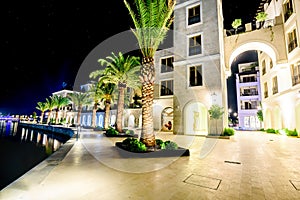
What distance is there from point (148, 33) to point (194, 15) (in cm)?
1277

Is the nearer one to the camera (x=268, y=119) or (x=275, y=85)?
(x=275, y=85)

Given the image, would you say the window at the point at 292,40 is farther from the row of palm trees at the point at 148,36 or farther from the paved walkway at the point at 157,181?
the paved walkway at the point at 157,181

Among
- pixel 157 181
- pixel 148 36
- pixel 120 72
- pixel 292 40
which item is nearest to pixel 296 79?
pixel 292 40

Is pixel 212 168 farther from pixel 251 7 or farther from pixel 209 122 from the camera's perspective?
pixel 251 7

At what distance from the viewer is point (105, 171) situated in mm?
5254

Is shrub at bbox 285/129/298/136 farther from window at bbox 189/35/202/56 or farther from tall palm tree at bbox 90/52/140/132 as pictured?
tall palm tree at bbox 90/52/140/132

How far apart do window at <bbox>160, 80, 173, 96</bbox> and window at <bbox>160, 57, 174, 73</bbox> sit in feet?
6.23

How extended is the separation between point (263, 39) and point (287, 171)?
57.1 ft

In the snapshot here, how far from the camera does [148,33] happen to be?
30.1 feet

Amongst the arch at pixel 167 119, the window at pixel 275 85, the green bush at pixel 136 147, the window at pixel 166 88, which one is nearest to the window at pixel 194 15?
the window at pixel 166 88

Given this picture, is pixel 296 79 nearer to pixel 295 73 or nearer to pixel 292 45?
pixel 295 73

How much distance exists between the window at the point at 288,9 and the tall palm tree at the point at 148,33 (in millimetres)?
15561

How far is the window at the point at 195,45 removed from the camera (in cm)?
1817

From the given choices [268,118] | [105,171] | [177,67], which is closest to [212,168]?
[105,171]
